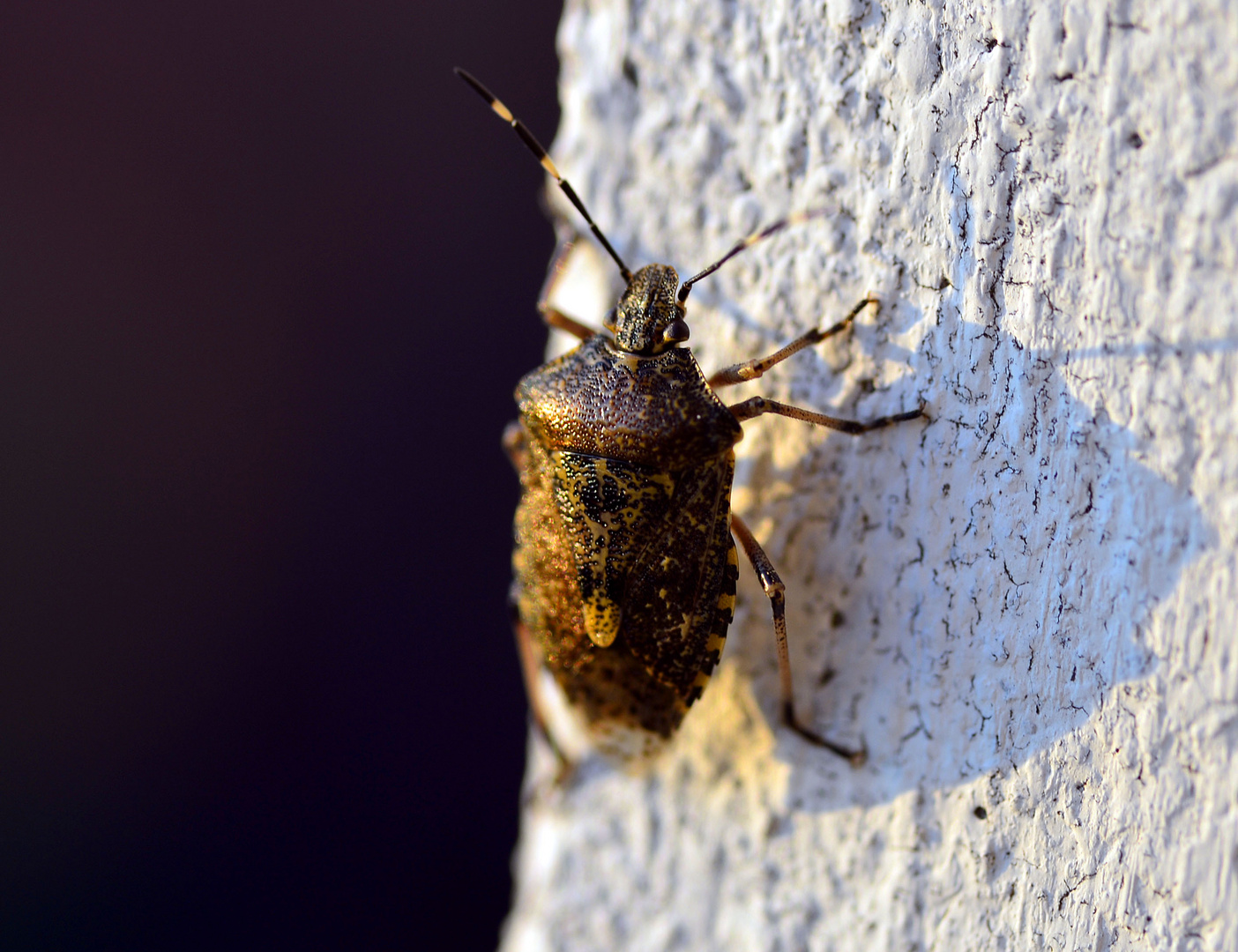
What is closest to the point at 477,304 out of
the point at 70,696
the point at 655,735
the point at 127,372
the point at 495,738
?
the point at 127,372

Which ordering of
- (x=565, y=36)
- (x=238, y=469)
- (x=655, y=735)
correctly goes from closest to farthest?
(x=655, y=735) < (x=565, y=36) < (x=238, y=469)

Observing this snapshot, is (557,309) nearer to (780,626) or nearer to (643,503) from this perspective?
(643,503)

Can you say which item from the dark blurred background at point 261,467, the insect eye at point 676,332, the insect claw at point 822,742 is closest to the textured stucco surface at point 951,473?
the insect claw at point 822,742

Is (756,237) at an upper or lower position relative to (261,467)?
lower

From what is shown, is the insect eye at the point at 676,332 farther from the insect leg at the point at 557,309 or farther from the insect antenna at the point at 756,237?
the insect leg at the point at 557,309

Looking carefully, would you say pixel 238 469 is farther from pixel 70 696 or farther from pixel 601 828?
pixel 601 828

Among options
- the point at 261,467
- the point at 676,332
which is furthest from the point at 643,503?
the point at 261,467

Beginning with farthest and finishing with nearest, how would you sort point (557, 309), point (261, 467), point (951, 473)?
point (261, 467)
point (557, 309)
point (951, 473)
